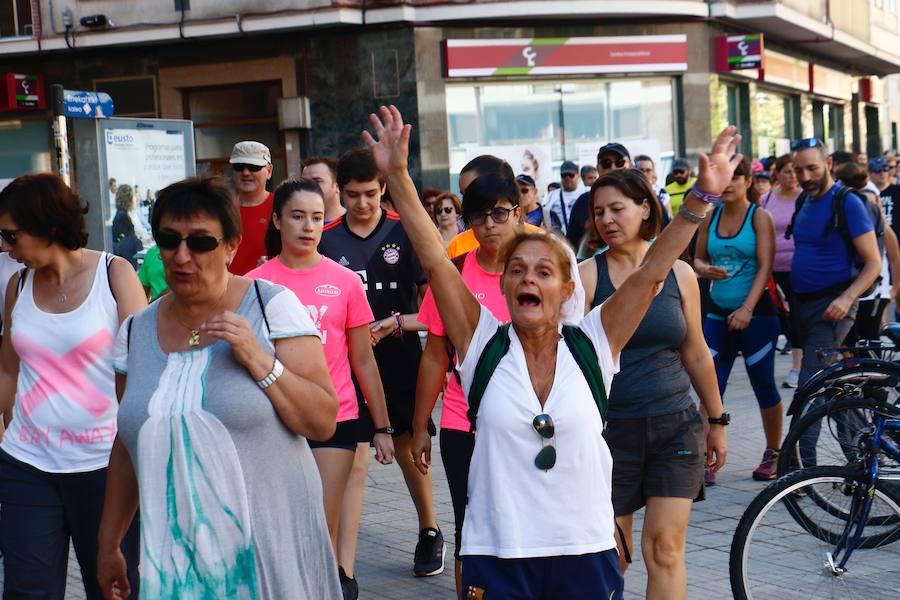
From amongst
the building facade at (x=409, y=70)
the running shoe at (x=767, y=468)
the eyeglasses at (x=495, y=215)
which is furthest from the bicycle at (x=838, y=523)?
the building facade at (x=409, y=70)

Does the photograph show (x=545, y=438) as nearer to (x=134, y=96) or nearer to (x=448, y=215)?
(x=448, y=215)

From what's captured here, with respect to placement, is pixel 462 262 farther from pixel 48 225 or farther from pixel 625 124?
pixel 625 124

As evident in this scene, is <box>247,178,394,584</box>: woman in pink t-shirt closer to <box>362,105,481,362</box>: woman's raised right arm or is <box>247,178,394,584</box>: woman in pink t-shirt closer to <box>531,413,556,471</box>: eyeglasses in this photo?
<box>362,105,481,362</box>: woman's raised right arm

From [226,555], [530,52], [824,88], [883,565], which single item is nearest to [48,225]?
[226,555]

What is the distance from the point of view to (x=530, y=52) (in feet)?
70.9

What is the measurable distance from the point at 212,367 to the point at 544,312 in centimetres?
94

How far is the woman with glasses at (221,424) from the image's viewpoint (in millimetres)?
3133

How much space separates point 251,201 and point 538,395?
3907 mm

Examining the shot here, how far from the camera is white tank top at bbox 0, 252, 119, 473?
4.07 meters

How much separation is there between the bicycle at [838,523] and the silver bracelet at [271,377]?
247 cm

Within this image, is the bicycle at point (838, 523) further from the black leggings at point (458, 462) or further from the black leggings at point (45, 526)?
the black leggings at point (45, 526)

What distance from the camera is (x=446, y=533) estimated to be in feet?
22.3

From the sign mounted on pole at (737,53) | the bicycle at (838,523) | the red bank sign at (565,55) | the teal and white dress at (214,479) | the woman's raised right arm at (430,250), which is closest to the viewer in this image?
the teal and white dress at (214,479)

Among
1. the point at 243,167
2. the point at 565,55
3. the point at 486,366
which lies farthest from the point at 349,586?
the point at 565,55
